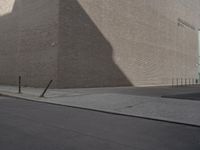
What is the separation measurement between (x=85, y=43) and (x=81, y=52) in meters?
0.95

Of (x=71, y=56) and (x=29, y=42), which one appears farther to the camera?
(x=29, y=42)

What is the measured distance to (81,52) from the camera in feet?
69.3

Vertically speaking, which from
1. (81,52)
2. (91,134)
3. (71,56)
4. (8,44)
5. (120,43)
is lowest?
(91,134)

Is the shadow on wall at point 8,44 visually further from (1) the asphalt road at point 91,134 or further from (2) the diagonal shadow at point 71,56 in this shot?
(1) the asphalt road at point 91,134

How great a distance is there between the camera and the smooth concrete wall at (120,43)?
67.4 feet

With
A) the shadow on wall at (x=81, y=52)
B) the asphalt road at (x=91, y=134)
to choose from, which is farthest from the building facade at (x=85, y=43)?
the asphalt road at (x=91, y=134)

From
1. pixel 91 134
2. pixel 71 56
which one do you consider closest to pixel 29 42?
pixel 71 56

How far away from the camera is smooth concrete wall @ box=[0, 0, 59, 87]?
20.4m

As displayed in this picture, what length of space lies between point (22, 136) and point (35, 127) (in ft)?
3.19

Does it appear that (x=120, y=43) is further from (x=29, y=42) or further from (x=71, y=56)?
(x=29, y=42)

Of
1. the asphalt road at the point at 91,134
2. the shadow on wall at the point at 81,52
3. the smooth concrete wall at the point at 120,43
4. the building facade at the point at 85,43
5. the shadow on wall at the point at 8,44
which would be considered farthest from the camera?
the shadow on wall at the point at 8,44

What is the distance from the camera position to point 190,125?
7.60m

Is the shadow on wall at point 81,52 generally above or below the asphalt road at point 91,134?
above

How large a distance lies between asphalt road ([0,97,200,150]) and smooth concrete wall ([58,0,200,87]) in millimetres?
12331
